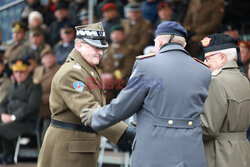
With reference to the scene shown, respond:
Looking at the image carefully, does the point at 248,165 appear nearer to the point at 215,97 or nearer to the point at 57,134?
the point at 215,97

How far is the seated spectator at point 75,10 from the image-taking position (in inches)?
394

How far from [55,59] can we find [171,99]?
6315mm

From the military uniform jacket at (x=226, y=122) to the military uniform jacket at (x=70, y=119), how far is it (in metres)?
1.07

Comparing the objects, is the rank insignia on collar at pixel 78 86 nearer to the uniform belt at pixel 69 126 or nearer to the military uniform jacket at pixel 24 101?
the uniform belt at pixel 69 126

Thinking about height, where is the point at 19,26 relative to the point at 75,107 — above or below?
below

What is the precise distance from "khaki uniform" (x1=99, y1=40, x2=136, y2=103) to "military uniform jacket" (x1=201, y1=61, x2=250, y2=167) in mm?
3828

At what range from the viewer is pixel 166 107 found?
3.32 metres

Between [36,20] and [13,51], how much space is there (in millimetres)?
917

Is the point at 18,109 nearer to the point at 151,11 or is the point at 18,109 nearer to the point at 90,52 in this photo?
the point at 151,11

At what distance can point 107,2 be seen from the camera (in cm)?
949

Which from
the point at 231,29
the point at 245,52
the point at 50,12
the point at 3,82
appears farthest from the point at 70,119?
the point at 50,12

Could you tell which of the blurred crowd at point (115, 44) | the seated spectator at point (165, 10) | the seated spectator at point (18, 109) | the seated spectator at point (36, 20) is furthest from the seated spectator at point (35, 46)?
the seated spectator at point (165, 10)

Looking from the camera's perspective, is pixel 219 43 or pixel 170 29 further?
pixel 219 43

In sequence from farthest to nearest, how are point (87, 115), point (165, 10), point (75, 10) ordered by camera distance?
1. point (75, 10)
2. point (165, 10)
3. point (87, 115)
